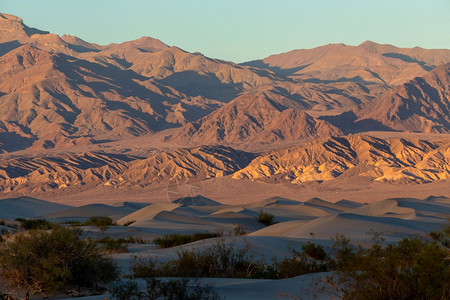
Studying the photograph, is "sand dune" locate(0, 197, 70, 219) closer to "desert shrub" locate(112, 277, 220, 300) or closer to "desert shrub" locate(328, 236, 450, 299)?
"desert shrub" locate(112, 277, 220, 300)

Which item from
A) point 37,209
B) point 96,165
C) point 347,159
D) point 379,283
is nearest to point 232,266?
point 379,283

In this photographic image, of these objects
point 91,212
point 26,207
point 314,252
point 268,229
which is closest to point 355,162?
point 26,207

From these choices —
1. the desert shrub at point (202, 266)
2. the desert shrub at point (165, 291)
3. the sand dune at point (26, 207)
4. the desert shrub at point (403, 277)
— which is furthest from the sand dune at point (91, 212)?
the desert shrub at point (403, 277)

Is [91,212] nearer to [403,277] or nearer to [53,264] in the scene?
[53,264]

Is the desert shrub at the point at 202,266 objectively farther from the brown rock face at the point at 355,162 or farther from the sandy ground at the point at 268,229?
the brown rock face at the point at 355,162

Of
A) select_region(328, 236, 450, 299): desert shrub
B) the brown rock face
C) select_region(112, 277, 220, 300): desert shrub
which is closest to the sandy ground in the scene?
select_region(112, 277, 220, 300): desert shrub

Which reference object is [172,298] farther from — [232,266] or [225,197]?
[225,197]
